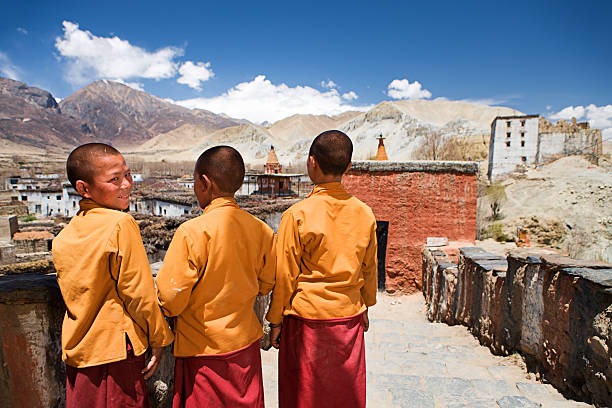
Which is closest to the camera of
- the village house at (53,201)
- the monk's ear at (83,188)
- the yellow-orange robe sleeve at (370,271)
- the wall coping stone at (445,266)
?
the monk's ear at (83,188)

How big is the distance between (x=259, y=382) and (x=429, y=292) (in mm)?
6300

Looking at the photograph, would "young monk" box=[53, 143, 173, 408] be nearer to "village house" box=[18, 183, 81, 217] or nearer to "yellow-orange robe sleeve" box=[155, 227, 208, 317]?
"yellow-orange robe sleeve" box=[155, 227, 208, 317]

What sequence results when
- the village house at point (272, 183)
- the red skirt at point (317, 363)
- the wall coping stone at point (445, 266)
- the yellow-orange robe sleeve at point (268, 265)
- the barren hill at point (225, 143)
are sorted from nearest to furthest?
the yellow-orange robe sleeve at point (268, 265) < the red skirt at point (317, 363) < the wall coping stone at point (445, 266) < the village house at point (272, 183) < the barren hill at point (225, 143)

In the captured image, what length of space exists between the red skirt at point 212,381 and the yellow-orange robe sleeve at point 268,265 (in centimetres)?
35

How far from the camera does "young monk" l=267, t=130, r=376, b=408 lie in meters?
1.93

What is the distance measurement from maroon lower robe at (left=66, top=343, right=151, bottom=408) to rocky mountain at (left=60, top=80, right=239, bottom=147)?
143 meters

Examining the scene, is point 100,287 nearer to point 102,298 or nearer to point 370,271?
point 102,298

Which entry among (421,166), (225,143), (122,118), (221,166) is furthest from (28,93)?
(221,166)

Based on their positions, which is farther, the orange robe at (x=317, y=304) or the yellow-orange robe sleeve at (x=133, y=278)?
the orange robe at (x=317, y=304)

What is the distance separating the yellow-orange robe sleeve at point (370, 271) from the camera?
218 cm

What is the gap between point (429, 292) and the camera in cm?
731

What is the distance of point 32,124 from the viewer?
121 meters

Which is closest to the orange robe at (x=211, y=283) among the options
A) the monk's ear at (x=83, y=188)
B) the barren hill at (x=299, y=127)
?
A: the monk's ear at (x=83, y=188)

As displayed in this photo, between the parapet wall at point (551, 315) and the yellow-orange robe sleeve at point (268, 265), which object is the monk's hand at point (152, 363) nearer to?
the yellow-orange robe sleeve at point (268, 265)
